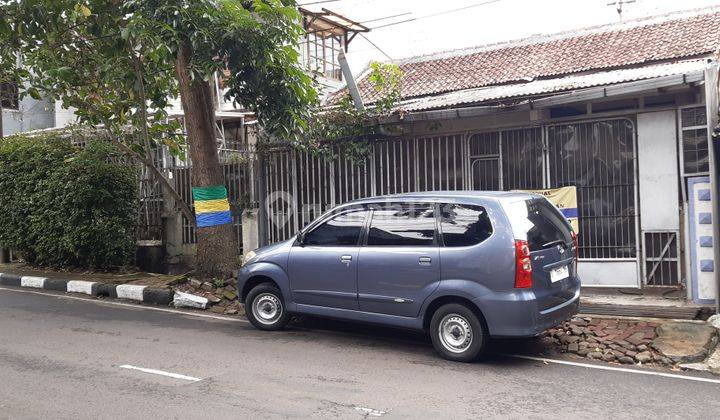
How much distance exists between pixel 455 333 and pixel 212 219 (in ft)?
17.5

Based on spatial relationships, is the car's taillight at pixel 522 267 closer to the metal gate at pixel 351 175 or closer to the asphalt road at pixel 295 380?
the asphalt road at pixel 295 380

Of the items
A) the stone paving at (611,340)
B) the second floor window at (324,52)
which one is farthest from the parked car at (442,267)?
the second floor window at (324,52)

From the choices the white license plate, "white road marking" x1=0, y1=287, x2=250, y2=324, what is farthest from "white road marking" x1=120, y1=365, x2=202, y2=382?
the white license plate

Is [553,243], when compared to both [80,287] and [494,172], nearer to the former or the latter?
[494,172]

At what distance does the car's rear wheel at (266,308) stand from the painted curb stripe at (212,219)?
277 cm

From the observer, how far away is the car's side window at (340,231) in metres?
6.78

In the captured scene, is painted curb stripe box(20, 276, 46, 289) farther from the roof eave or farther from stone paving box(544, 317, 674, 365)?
stone paving box(544, 317, 674, 365)

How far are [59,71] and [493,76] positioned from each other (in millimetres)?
8175

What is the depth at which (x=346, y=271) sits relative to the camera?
21.9 feet

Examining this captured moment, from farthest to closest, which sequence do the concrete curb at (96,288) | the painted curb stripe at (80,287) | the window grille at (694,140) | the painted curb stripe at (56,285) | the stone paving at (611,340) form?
the painted curb stripe at (56,285) → the painted curb stripe at (80,287) → the concrete curb at (96,288) → the window grille at (694,140) → the stone paving at (611,340)

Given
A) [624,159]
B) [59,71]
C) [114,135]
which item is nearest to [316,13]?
[114,135]

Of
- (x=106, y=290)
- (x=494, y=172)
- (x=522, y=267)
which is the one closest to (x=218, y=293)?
(x=106, y=290)

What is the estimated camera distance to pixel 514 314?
564 cm

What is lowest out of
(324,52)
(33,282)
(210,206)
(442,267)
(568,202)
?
(33,282)
